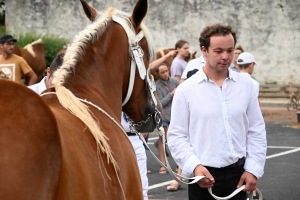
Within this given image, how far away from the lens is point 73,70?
145 inches

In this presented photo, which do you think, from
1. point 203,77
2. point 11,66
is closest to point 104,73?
point 203,77

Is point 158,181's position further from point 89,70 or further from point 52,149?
point 52,149

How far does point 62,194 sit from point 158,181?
24.1 feet

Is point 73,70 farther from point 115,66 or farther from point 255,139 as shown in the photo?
point 255,139

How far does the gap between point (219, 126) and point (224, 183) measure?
0.43m

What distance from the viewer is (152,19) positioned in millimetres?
25000

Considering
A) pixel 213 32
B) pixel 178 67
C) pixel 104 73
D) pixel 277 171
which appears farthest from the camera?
pixel 178 67

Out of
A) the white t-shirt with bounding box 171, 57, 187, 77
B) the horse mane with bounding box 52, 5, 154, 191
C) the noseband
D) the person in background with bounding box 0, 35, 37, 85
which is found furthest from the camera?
the white t-shirt with bounding box 171, 57, 187, 77

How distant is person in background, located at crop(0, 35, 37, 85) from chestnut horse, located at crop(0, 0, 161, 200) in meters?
6.04

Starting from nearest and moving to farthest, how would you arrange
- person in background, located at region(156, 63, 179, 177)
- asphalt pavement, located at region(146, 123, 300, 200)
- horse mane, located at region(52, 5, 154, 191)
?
horse mane, located at region(52, 5, 154, 191) → asphalt pavement, located at region(146, 123, 300, 200) → person in background, located at region(156, 63, 179, 177)

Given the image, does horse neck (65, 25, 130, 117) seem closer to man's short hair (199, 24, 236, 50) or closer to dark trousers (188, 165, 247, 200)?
man's short hair (199, 24, 236, 50)

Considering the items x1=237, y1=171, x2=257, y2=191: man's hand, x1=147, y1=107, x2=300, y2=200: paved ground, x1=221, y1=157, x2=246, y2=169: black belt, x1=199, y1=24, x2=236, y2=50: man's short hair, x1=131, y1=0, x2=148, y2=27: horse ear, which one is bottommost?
x1=147, y1=107, x2=300, y2=200: paved ground

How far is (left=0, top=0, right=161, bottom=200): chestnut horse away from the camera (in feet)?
8.44

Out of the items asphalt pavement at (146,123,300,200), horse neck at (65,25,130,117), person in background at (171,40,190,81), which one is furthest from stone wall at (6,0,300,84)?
horse neck at (65,25,130,117)
